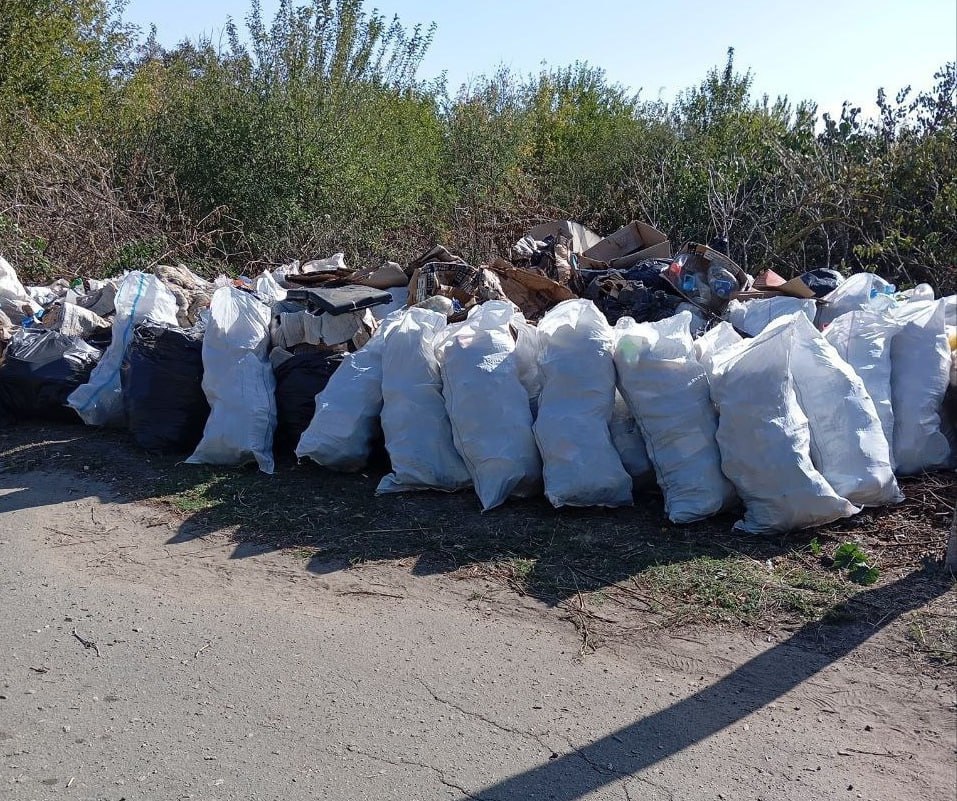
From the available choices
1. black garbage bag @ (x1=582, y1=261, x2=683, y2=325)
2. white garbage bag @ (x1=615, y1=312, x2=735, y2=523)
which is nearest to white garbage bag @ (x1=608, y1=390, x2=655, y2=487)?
white garbage bag @ (x1=615, y1=312, x2=735, y2=523)

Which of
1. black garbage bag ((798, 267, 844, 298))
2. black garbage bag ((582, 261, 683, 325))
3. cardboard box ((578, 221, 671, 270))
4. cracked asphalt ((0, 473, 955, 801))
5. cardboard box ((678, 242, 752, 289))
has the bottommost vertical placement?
cracked asphalt ((0, 473, 955, 801))

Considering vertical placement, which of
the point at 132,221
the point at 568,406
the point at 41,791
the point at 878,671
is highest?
the point at 132,221

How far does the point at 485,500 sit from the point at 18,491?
263 centimetres

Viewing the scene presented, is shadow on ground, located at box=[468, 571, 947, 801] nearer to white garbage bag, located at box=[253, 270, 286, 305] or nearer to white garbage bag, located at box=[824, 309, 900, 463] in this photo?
white garbage bag, located at box=[824, 309, 900, 463]

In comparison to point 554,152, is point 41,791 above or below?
below

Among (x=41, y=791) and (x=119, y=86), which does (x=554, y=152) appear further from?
(x=41, y=791)

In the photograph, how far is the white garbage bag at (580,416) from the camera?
4.36 m

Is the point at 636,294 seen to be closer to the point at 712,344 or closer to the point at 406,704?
the point at 712,344

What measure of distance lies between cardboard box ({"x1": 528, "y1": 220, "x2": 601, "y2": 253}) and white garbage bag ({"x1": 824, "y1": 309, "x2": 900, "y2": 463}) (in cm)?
286


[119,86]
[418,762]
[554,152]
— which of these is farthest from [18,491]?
[119,86]

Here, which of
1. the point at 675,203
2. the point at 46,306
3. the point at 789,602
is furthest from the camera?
the point at 675,203

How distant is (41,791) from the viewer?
2.59 m

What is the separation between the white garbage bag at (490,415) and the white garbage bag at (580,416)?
103mm

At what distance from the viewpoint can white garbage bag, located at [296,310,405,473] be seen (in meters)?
4.97
